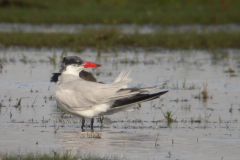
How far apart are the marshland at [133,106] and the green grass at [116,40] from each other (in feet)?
0.13

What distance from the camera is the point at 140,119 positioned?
7676 mm

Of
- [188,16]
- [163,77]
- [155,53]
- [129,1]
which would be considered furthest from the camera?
[129,1]

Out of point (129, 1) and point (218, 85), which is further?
point (129, 1)

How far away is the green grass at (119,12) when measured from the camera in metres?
28.5

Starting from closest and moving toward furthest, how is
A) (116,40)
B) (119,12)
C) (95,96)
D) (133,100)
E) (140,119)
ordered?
1. (133,100)
2. (95,96)
3. (140,119)
4. (116,40)
5. (119,12)

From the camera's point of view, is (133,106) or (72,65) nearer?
(72,65)

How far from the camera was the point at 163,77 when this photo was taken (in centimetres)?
1205

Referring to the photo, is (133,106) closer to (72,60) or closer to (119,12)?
(72,60)

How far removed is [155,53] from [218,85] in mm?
6507

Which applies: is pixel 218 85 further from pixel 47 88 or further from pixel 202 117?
pixel 47 88

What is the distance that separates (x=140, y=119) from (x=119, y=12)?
77.3 ft

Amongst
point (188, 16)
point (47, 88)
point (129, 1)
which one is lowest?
point (47, 88)

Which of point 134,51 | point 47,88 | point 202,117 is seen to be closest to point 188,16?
point 134,51

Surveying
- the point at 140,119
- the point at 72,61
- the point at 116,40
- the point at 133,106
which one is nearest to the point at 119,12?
the point at 116,40
